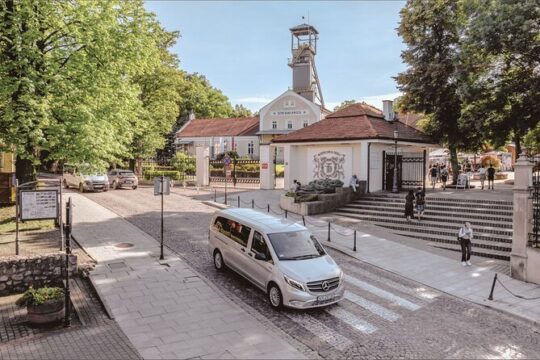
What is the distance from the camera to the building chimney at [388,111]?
1135 inches

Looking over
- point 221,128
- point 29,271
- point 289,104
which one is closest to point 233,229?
point 29,271

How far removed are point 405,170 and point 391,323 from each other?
20.7 meters

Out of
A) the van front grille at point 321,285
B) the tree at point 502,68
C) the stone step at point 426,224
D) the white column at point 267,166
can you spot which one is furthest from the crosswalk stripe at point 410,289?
the white column at point 267,166

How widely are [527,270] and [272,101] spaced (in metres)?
47.3

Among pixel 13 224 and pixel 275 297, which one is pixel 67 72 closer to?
pixel 13 224

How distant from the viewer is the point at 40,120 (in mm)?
14289

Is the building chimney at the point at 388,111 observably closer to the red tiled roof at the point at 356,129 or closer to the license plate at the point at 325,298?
the red tiled roof at the point at 356,129

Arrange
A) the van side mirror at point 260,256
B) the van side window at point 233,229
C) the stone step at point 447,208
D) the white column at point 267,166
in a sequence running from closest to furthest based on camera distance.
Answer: the van side mirror at point 260,256
the van side window at point 233,229
the stone step at point 447,208
the white column at point 267,166

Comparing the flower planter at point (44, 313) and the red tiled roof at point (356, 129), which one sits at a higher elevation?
the red tiled roof at point (356, 129)

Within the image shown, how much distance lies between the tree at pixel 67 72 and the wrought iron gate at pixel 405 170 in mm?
16976

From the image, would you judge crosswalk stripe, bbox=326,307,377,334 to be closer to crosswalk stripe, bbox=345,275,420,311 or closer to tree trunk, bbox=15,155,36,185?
crosswalk stripe, bbox=345,275,420,311

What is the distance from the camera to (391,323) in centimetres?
920

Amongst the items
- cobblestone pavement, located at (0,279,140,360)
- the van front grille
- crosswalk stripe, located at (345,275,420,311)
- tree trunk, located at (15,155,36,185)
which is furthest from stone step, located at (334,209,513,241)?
tree trunk, located at (15,155,36,185)

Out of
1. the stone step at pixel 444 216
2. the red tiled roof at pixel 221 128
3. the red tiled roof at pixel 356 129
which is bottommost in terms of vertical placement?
the stone step at pixel 444 216
